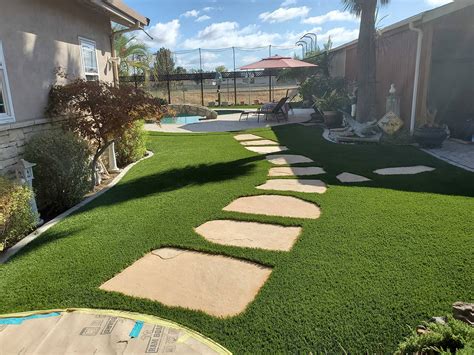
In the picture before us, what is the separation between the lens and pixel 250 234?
3.63 m

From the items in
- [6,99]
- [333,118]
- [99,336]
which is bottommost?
[99,336]

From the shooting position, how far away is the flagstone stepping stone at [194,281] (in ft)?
8.32

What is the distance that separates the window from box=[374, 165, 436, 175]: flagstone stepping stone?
5.61 metres

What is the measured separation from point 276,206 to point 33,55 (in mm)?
4015

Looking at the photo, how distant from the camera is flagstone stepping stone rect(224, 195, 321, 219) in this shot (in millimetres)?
4129

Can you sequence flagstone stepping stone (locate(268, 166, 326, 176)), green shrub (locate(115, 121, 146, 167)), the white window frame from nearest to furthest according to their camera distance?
the white window frame
flagstone stepping stone (locate(268, 166, 326, 176))
green shrub (locate(115, 121, 146, 167))

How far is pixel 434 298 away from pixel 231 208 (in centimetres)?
251

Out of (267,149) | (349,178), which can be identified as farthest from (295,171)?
(267,149)

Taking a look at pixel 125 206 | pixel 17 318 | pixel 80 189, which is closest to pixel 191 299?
pixel 17 318

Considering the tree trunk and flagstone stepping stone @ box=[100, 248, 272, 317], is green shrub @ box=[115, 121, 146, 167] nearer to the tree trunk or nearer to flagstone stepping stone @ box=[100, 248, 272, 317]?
flagstone stepping stone @ box=[100, 248, 272, 317]

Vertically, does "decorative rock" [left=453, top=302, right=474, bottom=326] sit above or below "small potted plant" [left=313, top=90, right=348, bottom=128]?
below

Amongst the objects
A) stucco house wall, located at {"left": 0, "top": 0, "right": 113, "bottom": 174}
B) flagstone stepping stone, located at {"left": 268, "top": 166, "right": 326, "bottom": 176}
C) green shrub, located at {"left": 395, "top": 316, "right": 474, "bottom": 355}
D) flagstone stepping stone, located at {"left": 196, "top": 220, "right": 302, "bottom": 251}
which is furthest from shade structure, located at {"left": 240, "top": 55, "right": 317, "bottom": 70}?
green shrub, located at {"left": 395, "top": 316, "right": 474, "bottom": 355}

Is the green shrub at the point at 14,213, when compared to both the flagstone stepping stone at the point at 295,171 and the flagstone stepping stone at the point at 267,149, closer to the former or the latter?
the flagstone stepping stone at the point at 295,171

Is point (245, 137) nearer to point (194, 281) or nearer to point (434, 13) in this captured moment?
point (434, 13)
